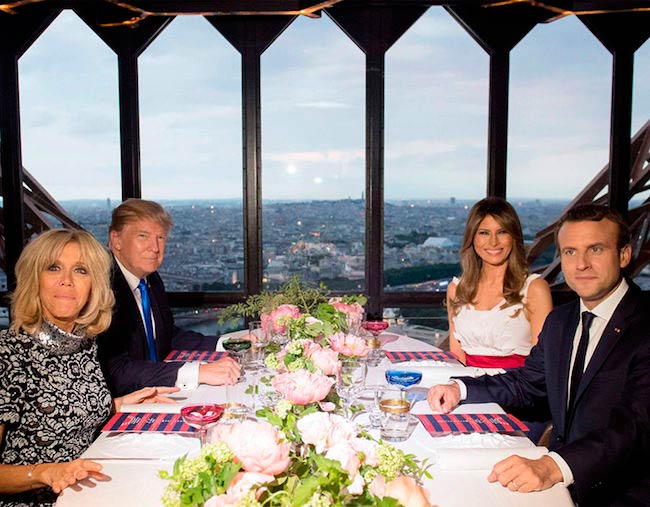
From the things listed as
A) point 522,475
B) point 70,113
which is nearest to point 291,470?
point 522,475

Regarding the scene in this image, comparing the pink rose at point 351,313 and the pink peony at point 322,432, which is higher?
the pink peony at point 322,432

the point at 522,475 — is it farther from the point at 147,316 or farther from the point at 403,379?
the point at 147,316

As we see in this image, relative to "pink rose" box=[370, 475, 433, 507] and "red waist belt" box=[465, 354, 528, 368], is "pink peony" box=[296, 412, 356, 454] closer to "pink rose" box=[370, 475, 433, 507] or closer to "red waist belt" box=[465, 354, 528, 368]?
"pink rose" box=[370, 475, 433, 507]

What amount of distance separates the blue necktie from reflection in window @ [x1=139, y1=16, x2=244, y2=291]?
4.58 ft

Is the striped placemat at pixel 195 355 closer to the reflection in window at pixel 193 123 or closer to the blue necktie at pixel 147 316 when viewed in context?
the blue necktie at pixel 147 316

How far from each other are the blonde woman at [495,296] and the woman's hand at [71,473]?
194cm

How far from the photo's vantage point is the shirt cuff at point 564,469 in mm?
1525

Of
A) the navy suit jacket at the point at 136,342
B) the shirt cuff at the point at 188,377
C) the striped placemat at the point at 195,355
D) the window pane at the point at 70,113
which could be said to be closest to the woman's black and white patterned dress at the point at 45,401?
the navy suit jacket at the point at 136,342

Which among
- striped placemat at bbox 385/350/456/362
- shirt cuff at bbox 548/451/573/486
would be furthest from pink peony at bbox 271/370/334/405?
striped placemat at bbox 385/350/456/362

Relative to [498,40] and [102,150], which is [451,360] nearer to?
[498,40]

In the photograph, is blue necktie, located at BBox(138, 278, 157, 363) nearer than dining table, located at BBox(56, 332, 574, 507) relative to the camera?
No

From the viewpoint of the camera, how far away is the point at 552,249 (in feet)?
14.4

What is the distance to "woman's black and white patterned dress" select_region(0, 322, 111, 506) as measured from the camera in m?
1.78

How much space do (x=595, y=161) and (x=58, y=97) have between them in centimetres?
358
